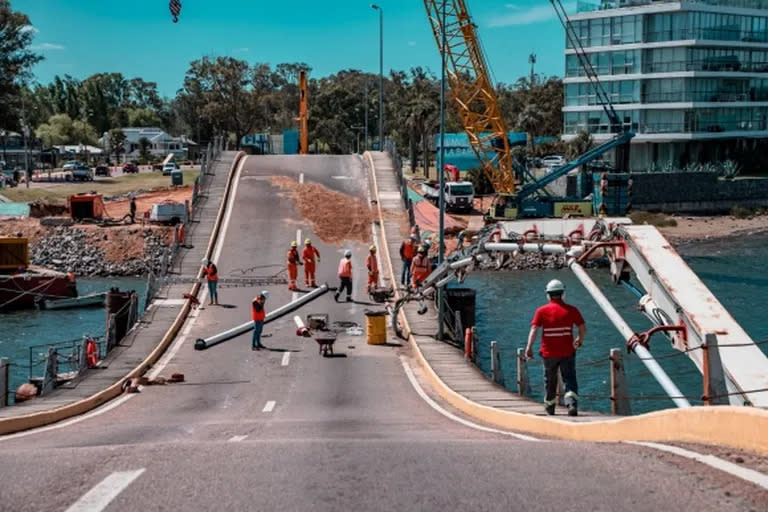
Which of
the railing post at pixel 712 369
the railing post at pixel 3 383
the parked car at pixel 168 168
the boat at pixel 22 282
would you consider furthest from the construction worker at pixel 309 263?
the parked car at pixel 168 168

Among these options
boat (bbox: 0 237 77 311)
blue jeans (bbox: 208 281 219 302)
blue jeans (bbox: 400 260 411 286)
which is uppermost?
blue jeans (bbox: 400 260 411 286)

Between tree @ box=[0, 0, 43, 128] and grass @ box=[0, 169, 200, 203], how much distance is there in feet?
21.7

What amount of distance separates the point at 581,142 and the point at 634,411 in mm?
60191

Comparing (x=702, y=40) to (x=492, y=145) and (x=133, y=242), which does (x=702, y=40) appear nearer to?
(x=492, y=145)

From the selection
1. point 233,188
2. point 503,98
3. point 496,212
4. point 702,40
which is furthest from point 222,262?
point 503,98

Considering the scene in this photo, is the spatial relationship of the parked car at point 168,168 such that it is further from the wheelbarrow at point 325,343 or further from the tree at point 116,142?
the wheelbarrow at point 325,343

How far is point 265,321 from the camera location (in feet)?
94.3

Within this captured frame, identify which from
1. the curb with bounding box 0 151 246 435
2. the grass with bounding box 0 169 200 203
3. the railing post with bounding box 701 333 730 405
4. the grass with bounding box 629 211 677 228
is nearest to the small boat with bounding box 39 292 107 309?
the curb with bounding box 0 151 246 435

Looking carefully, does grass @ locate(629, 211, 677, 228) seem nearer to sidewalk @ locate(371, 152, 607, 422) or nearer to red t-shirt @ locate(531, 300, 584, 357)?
sidewalk @ locate(371, 152, 607, 422)

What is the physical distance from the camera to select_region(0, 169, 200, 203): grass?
74.5m

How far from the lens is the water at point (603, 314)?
28.9 meters

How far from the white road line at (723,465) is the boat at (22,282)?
1599 inches

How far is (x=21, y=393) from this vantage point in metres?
23.3

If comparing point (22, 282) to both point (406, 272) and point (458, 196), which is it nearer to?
point (406, 272)
